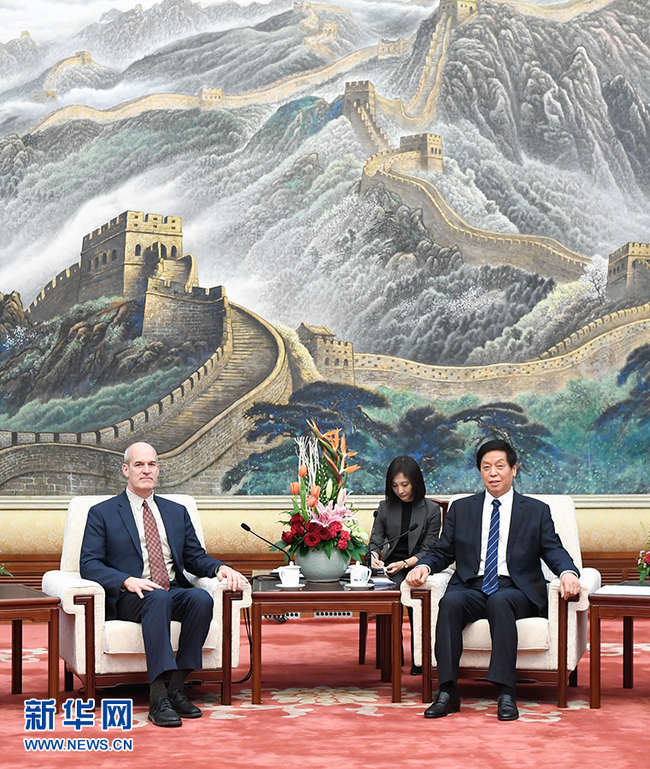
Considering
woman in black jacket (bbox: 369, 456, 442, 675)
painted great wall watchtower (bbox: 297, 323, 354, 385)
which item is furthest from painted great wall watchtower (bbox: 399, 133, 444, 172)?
woman in black jacket (bbox: 369, 456, 442, 675)

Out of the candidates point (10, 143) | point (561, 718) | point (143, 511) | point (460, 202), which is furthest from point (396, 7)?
point (561, 718)

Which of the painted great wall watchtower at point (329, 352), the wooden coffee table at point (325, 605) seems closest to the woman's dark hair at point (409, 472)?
the wooden coffee table at point (325, 605)

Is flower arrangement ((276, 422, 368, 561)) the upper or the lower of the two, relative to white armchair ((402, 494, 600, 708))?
upper

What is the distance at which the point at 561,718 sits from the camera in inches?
165

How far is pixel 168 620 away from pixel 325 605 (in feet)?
2.17

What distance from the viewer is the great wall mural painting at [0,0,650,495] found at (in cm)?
835

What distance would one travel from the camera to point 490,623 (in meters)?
4.43

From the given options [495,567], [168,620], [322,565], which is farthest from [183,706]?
[495,567]

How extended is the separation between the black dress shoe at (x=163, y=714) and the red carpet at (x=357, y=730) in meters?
0.04

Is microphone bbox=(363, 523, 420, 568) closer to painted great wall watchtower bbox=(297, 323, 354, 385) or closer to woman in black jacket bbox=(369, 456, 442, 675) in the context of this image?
woman in black jacket bbox=(369, 456, 442, 675)

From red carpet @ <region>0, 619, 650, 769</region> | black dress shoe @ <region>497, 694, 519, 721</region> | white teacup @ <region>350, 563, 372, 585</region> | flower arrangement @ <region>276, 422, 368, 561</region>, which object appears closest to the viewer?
red carpet @ <region>0, 619, 650, 769</region>

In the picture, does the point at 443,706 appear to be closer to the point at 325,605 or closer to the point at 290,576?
the point at 325,605

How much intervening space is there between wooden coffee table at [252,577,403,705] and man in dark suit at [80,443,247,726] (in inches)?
6.3
